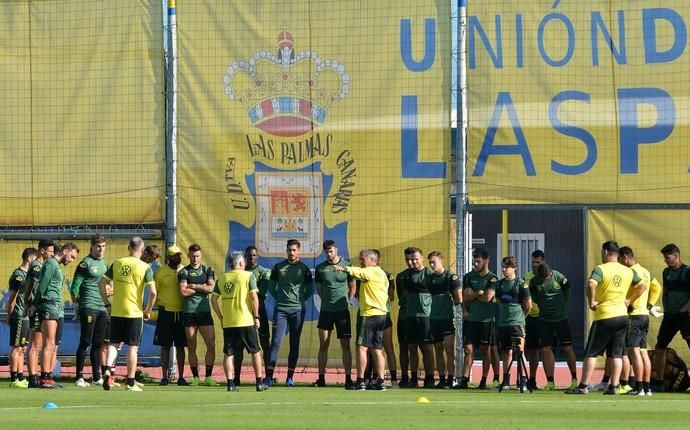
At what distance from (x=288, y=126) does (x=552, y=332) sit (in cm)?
454

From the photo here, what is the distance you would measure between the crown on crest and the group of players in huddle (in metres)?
1.92

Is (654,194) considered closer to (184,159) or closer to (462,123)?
(462,123)

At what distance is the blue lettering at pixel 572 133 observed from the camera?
56.4 feet

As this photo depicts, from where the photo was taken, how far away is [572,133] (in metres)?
17.2

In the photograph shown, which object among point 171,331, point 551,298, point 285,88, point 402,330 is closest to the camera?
point 551,298

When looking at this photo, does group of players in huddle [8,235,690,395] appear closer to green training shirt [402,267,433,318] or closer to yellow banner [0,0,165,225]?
green training shirt [402,267,433,318]

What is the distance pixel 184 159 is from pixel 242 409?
6.15m

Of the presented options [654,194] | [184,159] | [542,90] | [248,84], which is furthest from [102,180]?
[654,194]

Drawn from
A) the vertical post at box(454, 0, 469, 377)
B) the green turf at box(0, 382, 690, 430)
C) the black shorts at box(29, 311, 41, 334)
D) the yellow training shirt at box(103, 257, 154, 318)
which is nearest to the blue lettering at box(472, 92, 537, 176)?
the vertical post at box(454, 0, 469, 377)

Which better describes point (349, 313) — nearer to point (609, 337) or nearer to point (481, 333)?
point (481, 333)

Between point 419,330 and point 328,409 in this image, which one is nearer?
point 328,409

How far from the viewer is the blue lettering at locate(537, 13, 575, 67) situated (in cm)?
1719

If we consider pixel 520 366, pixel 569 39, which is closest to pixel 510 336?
pixel 520 366

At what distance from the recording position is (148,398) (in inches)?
557
